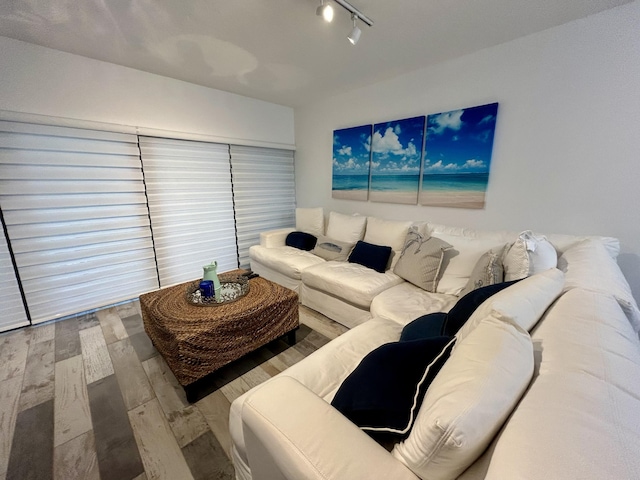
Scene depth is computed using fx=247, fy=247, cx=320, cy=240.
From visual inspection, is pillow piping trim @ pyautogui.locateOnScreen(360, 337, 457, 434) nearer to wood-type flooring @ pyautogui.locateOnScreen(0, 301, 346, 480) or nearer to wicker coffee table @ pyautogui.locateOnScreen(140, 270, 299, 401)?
wood-type flooring @ pyautogui.locateOnScreen(0, 301, 346, 480)

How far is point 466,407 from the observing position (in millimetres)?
513

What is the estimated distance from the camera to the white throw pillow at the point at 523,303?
81 centimetres

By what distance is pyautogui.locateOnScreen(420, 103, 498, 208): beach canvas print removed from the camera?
213 centimetres

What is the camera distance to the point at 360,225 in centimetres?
280

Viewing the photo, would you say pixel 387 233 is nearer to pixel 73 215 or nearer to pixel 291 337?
pixel 291 337

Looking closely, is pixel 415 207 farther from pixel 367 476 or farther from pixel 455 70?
pixel 367 476

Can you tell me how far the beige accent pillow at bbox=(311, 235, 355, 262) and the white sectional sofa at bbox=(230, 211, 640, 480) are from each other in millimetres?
1705

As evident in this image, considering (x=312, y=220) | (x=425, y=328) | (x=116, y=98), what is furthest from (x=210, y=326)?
(x=116, y=98)

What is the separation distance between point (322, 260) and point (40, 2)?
2721 millimetres

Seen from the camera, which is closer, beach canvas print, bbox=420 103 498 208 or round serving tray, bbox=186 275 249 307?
round serving tray, bbox=186 275 249 307

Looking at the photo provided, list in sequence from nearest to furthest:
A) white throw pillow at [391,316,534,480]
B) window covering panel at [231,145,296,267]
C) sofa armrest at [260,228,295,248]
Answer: white throw pillow at [391,316,534,480]
sofa armrest at [260,228,295,248]
window covering panel at [231,145,296,267]

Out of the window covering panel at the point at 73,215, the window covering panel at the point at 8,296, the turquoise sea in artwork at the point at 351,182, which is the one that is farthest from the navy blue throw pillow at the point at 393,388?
the window covering panel at the point at 8,296

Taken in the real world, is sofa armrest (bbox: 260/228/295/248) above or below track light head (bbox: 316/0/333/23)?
below

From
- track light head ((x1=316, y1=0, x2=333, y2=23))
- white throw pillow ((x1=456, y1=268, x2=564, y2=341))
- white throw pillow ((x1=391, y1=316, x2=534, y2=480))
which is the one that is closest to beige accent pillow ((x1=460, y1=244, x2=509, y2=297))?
white throw pillow ((x1=456, y1=268, x2=564, y2=341))
